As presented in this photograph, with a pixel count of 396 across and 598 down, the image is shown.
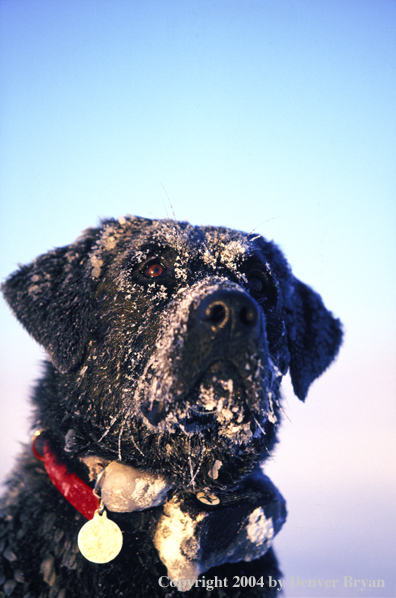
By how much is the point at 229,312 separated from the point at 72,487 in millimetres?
1319

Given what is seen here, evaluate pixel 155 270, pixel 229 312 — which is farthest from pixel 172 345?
pixel 155 270

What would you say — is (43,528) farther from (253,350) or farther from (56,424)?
(253,350)

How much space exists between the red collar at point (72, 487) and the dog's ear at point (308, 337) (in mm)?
1593

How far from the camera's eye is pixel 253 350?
1.89 meters

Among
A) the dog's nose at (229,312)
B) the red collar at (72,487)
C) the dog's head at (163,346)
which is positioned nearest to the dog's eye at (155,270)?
the dog's head at (163,346)

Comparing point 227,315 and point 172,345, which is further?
point 172,345

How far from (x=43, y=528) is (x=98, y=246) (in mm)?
1725

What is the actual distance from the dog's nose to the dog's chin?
0.17m

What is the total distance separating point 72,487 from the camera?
2268 millimetres

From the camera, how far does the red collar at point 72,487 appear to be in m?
2.21

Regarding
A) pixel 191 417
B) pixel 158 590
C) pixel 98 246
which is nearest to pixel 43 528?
pixel 158 590

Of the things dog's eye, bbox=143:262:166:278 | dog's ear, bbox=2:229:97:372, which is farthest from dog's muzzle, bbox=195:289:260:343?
dog's ear, bbox=2:229:97:372

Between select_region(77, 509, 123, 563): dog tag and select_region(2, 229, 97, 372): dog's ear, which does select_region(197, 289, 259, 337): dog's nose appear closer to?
select_region(2, 229, 97, 372): dog's ear

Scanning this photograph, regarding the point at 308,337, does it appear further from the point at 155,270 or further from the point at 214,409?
the point at 214,409
